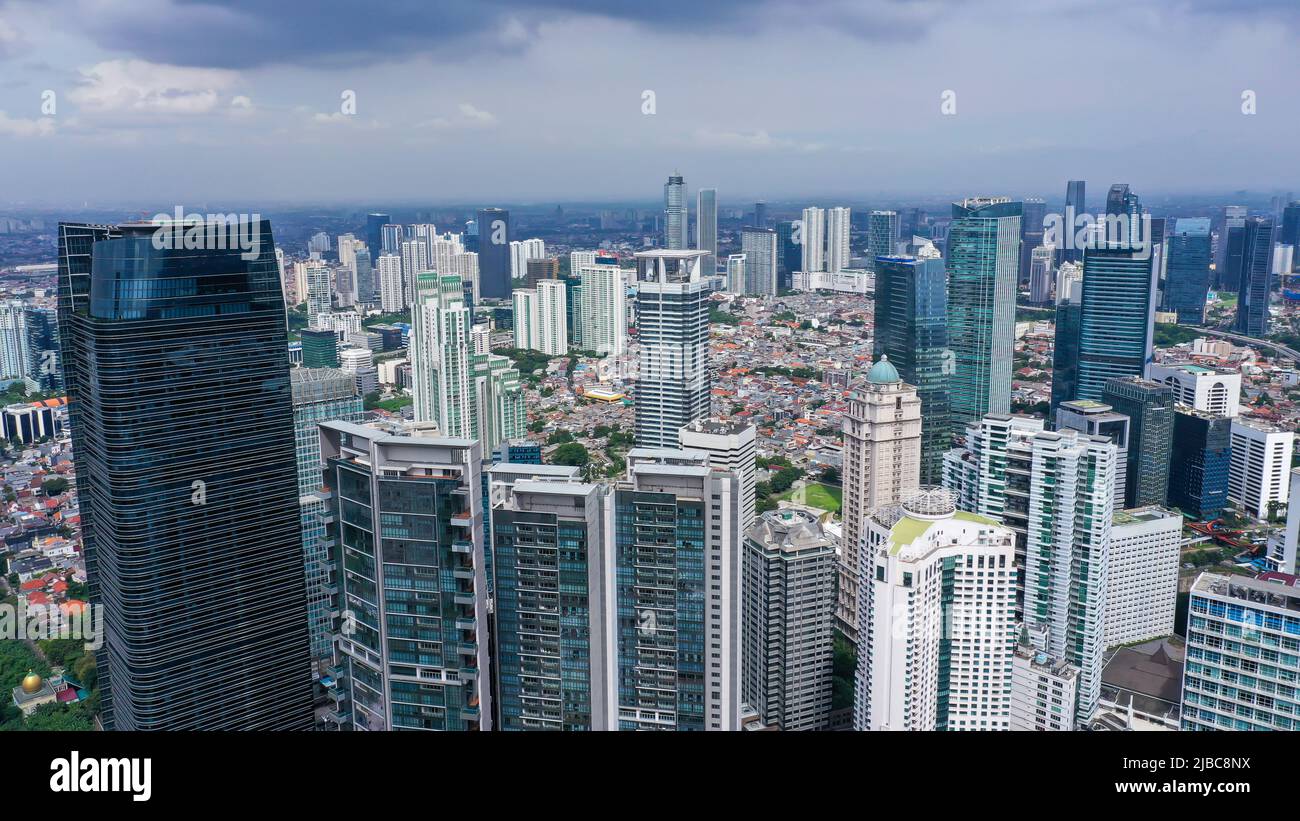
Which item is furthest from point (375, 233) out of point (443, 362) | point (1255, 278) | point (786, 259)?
point (1255, 278)

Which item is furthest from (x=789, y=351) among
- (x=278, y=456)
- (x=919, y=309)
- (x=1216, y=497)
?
(x=278, y=456)

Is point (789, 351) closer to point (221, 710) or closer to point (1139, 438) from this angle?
point (1139, 438)

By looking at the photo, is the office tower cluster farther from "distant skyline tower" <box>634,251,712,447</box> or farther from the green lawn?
the green lawn

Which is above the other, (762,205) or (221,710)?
(762,205)

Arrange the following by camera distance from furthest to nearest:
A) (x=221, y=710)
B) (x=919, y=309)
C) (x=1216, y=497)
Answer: (x=919, y=309) < (x=1216, y=497) < (x=221, y=710)

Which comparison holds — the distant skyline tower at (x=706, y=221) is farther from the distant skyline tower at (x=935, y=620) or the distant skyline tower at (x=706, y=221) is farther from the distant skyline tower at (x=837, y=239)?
the distant skyline tower at (x=935, y=620)

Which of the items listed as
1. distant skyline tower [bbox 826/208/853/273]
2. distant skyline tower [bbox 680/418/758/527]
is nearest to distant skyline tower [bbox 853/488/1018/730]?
distant skyline tower [bbox 680/418/758/527]
